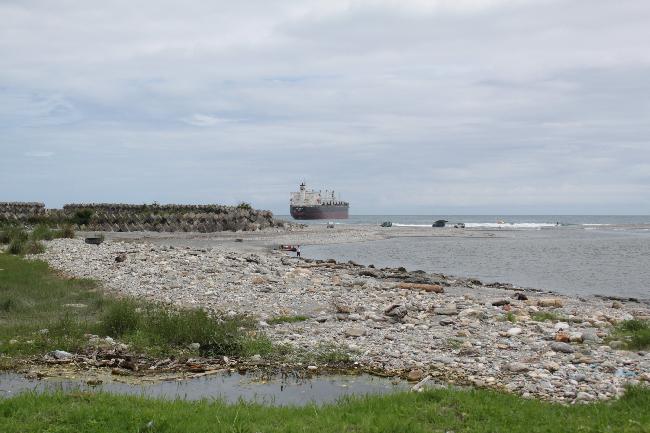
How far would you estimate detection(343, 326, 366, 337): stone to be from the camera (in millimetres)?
13203

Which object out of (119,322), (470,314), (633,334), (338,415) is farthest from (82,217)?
(338,415)

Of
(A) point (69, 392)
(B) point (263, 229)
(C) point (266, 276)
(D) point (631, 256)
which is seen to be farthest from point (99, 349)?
(B) point (263, 229)

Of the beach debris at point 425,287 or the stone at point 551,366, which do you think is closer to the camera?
the stone at point 551,366

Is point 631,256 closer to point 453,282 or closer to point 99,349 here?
point 453,282

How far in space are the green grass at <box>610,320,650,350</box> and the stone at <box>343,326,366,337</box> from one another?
5222 millimetres

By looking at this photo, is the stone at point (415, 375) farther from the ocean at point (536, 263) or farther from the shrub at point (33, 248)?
the shrub at point (33, 248)

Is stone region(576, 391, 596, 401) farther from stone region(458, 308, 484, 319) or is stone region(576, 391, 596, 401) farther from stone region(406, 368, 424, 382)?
stone region(458, 308, 484, 319)

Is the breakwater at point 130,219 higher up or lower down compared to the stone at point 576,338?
higher up

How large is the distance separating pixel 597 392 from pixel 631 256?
37933 millimetres

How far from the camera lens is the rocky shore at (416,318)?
34.1 feet

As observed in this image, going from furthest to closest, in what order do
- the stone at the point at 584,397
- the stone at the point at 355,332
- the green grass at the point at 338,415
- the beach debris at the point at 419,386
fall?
the stone at the point at 355,332
the beach debris at the point at 419,386
the stone at the point at 584,397
the green grass at the point at 338,415

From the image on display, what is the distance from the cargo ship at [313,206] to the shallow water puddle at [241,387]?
387 feet

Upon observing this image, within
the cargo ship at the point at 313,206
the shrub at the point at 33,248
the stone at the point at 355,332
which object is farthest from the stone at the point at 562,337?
the cargo ship at the point at 313,206

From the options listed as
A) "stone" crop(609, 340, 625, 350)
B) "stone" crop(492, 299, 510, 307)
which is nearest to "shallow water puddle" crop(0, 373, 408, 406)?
"stone" crop(609, 340, 625, 350)
